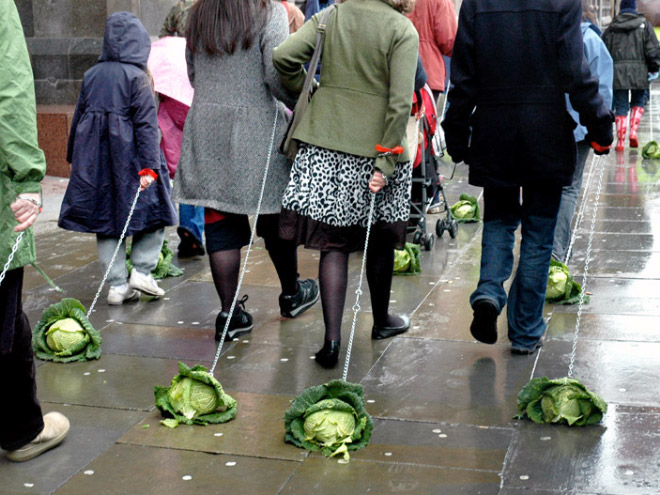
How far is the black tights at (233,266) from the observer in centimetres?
617

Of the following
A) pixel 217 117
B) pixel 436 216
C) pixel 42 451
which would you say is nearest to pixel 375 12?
pixel 217 117

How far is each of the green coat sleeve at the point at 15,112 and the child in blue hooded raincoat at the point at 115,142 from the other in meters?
2.64

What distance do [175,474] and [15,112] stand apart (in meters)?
1.53

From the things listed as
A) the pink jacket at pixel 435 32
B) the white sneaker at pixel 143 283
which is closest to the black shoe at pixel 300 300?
the white sneaker at pixel 143 283

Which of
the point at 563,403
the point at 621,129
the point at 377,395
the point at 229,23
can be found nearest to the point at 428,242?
the point at 229,23

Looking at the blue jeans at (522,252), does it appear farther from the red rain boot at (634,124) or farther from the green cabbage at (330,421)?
the red rain boot at (634,124)

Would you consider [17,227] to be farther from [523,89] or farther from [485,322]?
[523,89]

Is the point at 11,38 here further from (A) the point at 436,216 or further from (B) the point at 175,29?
(A) the point at 436,216

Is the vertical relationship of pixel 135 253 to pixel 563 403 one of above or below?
below

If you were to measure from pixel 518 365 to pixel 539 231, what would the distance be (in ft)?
2.35

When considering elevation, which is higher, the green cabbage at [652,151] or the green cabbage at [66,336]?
the green cabbage at [66,336]

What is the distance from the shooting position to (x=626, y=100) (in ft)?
50.8

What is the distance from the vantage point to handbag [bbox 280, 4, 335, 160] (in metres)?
5.54

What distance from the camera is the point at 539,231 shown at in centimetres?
578
